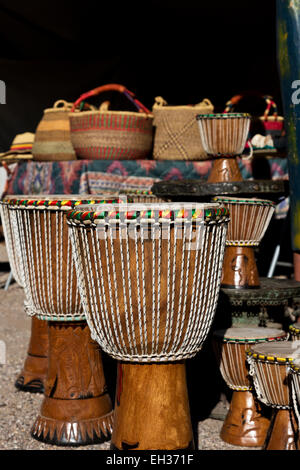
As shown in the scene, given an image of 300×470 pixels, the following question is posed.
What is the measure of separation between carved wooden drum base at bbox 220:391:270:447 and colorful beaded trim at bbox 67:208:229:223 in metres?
0.77

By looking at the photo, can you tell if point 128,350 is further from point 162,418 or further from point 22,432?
point 22,432

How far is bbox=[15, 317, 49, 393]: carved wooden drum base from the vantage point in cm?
308

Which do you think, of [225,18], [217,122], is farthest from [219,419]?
[225,18]

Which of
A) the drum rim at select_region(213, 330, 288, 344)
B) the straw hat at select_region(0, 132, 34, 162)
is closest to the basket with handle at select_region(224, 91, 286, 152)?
the straw hat at select_region(0, 132, 34, 162)

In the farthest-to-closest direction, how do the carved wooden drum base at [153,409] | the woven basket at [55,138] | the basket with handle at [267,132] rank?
the woven basket at [55,138] < the basket with handle at [267,132] < the carved wooden drum base at [153,409]

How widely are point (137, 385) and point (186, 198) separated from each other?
118 cm

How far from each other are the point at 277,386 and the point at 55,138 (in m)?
2.63

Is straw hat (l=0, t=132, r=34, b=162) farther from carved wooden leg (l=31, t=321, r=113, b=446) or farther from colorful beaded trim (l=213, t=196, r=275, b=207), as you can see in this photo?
carved wooden leg (l=31, t=321, r=113, b=446)

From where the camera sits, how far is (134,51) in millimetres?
6578

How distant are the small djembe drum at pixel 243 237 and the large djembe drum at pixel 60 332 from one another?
0.64 meters

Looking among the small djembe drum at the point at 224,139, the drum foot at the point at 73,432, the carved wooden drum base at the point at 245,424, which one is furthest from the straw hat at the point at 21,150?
the carved wooden drum base at the point at 245,424

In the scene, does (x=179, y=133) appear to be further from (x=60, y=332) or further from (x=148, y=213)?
(x=148, y=213)

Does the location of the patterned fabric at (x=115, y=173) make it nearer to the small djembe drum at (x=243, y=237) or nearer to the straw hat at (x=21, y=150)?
the straw hat at (x=21, y=150)

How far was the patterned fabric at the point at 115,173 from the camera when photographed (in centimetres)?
400
